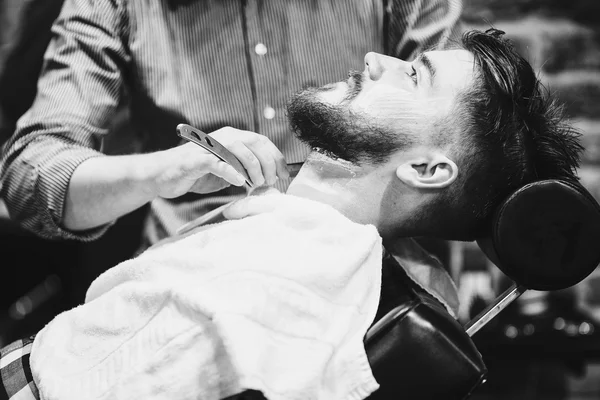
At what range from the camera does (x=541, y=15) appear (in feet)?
7.49

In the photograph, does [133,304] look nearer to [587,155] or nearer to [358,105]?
[358,105]

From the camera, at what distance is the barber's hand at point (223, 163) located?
44.6 inches

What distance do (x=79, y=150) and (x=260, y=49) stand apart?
0.46m

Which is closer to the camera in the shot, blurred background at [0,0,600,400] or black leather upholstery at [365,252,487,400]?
black leather upholstery at [365,252,487,400]

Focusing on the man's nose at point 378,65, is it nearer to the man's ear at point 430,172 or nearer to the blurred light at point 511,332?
the man's ear at point 430,172

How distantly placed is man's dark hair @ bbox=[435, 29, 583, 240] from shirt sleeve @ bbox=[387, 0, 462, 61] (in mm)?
271

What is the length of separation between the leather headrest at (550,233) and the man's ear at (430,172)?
15 cm

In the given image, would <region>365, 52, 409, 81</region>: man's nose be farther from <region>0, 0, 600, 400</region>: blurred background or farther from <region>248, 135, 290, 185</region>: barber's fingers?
<region>0, 0, 600, 400</region>: blurred background

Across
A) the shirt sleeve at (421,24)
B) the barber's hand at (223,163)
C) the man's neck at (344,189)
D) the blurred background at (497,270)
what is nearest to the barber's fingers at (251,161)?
the barber's hand at (223,163)

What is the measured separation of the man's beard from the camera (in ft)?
3.85

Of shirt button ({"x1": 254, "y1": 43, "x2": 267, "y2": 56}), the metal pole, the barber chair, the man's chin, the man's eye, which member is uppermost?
the man's eye

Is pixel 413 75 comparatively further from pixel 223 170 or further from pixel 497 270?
pixel 497 270

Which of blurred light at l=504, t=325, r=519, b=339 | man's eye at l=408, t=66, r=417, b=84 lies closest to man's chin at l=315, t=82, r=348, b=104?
man's eye at l=408, t=66, r=417, b=84

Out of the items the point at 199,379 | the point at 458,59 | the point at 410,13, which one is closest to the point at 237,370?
the point at 199,379
